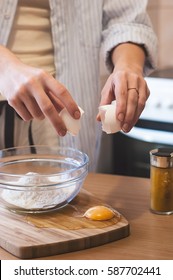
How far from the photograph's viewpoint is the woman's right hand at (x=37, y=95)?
1.04 meters

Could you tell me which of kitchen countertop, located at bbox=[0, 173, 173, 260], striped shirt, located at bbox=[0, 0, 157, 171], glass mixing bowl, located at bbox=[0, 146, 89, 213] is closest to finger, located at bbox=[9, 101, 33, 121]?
glass mixing bowl, located at bbox=[0, 146, 89, 213]

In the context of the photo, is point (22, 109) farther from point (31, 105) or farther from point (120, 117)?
point (120, 117)

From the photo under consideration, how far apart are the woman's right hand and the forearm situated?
245mm

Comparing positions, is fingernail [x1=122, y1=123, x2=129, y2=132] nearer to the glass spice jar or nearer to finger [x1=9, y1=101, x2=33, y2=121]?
the glass spice jar

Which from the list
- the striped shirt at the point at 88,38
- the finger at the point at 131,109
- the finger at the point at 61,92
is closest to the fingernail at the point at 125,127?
the finger at the point at 131,109

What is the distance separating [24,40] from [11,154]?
331 mm

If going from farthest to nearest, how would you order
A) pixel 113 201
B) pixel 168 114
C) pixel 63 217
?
1. pixel 168 114
2. pixel 113 201
3. pixel 63 217

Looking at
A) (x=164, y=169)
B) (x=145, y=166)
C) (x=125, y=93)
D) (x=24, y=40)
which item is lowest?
(x=145, y=166)

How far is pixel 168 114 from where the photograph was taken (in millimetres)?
2205

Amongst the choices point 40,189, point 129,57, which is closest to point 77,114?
point 40,189

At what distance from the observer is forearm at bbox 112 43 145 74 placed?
1.28 m

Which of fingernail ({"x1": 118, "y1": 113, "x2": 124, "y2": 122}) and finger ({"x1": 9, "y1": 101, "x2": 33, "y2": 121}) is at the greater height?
finger ({"x1": 9, "y1": 101, "x2": 33, "y2": 121})

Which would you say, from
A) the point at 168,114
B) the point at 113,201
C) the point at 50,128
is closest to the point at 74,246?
the point at 113,201
